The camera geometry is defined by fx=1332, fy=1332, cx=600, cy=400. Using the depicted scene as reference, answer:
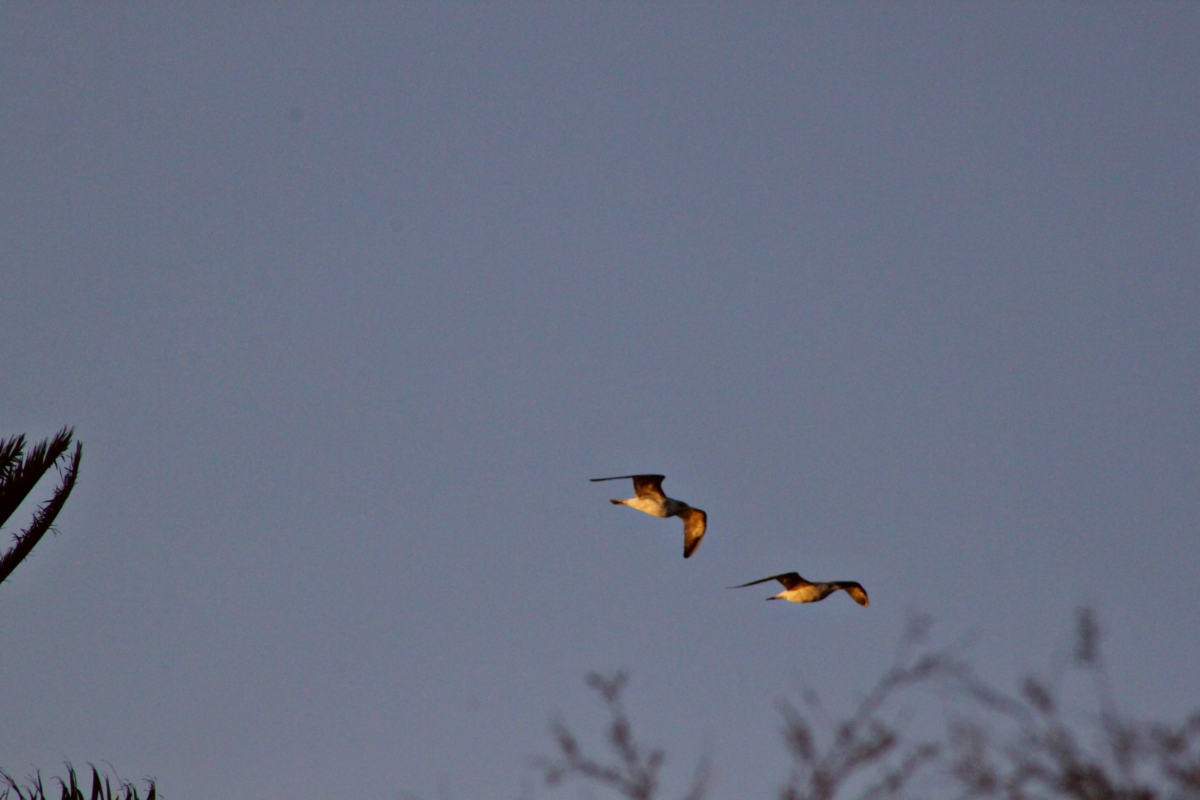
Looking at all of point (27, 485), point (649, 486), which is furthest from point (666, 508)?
point (27, 485)

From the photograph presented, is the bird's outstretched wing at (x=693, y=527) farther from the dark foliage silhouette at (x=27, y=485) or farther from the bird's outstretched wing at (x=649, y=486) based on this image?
the dark foliage silhouette at (x=27, y=485)

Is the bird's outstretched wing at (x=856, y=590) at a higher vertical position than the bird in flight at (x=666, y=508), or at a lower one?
lower

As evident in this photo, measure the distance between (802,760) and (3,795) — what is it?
581 centimetres

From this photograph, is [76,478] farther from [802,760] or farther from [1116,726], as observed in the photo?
[1116,726]

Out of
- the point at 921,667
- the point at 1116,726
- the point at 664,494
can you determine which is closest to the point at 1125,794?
the point at 1116,726

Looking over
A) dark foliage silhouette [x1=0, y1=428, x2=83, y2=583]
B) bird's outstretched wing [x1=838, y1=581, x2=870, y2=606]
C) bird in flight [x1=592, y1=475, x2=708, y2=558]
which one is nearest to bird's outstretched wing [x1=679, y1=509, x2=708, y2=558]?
bird in flight [x1=592, y1=475, x2=708, y2=558]

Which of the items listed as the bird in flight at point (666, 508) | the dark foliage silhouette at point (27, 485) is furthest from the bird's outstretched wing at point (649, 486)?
the dark foliage silhouette at point (27, 485)

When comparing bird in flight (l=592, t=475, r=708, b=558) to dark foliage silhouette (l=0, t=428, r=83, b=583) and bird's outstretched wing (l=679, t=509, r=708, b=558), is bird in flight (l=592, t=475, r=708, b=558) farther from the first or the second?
dark foliage silhouette (l=0, t=428, r=83, b=583)

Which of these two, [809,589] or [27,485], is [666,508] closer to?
[809,589]

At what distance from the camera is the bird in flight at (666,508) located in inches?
226

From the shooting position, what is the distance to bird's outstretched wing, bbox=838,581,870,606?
582cm

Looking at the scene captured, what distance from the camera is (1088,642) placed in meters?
8.73

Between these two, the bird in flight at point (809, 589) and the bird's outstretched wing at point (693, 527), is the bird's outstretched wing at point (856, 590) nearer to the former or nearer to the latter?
the bird in flight at point (809, 589)

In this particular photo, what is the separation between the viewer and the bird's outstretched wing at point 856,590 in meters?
5.82
